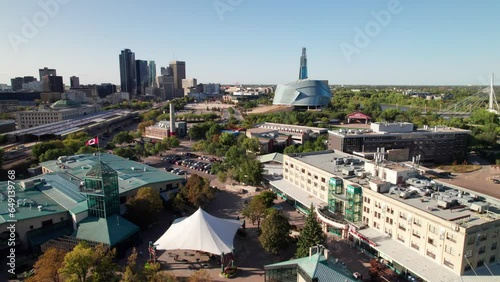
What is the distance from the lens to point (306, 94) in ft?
396

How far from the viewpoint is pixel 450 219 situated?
2050 cm

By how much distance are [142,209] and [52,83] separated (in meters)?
168

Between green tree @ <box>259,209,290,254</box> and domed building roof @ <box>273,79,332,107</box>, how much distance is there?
98.4 m

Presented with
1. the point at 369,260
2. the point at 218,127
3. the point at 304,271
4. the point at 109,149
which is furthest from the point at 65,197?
the point at 218,127

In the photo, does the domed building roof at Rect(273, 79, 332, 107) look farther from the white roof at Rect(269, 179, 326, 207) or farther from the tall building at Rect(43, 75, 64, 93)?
the tall building at Rect(43, 75, 64, 93)

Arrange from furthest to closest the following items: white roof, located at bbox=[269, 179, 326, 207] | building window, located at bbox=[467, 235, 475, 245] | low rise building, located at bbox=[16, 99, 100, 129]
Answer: low rise building, located at bbox=[16, 99, 100, 129]
white roof, located at bbox=[269, 179, 326, 207]
building window, located at bbox=[467, 235, 475, 245]

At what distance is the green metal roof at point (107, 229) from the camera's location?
25.1 metres

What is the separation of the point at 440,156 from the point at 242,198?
37744mm

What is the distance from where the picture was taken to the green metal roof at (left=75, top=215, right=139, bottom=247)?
25125 millimetres

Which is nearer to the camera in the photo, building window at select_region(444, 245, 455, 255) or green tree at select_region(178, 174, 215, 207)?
building window at select_region(444, 245, 455, 255)

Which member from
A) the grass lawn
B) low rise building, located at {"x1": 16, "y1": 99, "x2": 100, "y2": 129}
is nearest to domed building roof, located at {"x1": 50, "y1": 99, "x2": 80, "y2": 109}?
low rise building, located at {"x1": 16, "y1": 99, "x2": 100, "y2": 129}

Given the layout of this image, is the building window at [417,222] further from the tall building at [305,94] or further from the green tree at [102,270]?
the tall building at [305,94]

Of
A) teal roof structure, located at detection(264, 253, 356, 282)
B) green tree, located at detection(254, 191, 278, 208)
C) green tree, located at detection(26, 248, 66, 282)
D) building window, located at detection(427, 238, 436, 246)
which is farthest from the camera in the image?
green tree, located at detection(254, 191, 278, 208)

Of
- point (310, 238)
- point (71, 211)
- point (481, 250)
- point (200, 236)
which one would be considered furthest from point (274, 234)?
point (71, 211)
